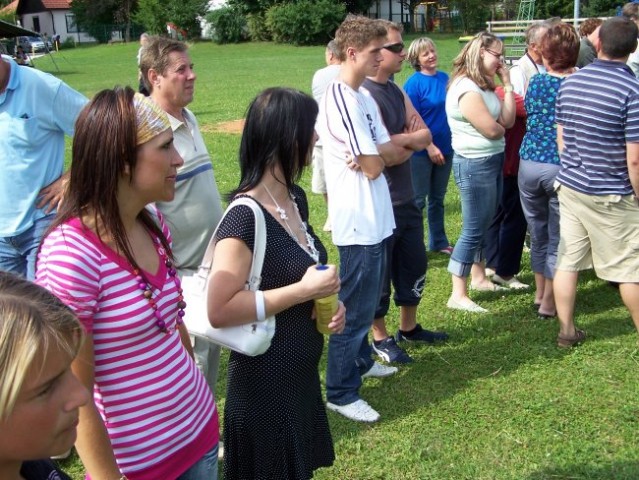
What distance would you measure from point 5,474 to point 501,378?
359 cm

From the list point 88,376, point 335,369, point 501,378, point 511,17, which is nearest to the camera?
point 88,376

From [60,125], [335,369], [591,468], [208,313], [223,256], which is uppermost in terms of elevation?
[60,125]

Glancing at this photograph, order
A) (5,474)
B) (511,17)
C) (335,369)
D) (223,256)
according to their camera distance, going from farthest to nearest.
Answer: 1. (511,17)
2. (335,369)
3. (223,256)
4. (5,474)

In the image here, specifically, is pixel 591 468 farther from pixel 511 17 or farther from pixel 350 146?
pixel 511 17

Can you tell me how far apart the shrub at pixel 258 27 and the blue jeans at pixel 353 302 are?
4665 centimetres

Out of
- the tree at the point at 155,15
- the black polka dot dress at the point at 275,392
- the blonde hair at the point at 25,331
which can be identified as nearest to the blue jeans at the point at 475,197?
the black polka dot dress at the point at 275,392

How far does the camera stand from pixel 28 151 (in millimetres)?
3498

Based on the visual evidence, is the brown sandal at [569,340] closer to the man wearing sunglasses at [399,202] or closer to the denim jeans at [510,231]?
the man wearing sunglasses at [399,202]

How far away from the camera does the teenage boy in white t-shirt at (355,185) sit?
12.3ft

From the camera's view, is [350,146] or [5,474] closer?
[5,474]

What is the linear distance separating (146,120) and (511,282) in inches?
181

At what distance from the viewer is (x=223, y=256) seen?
2.42 metres

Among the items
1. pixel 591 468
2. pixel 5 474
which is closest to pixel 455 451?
pixel 591 468

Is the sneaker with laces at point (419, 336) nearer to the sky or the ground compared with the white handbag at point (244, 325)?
nearer to the ground
